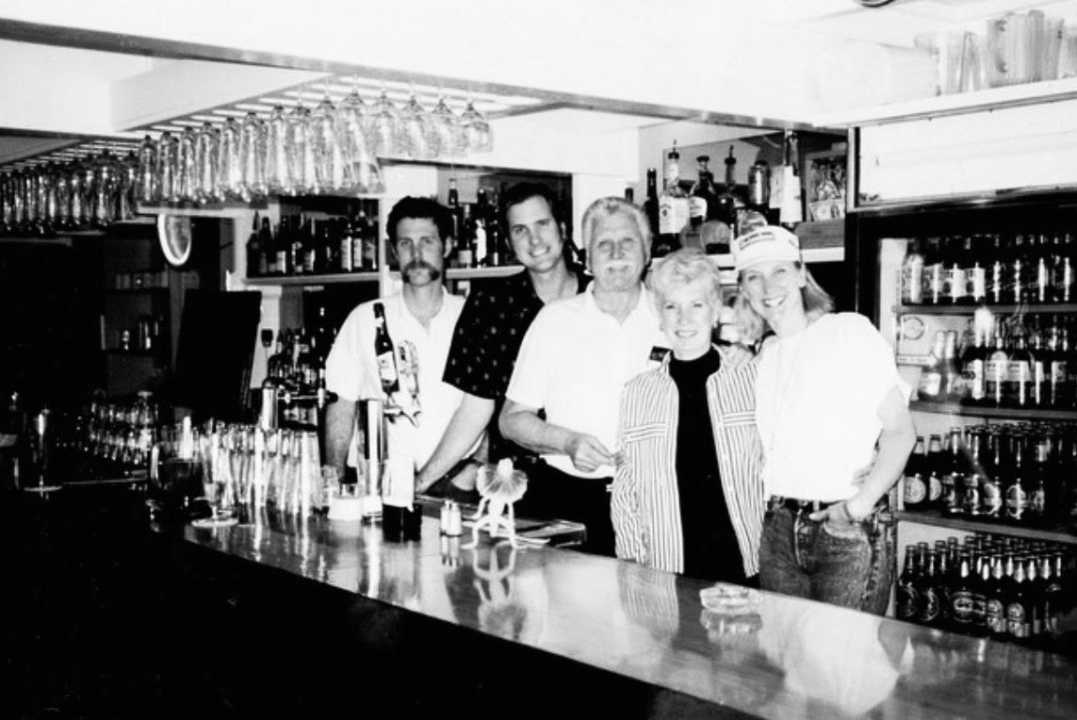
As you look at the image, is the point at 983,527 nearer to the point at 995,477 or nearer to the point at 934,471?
the point at 995,477

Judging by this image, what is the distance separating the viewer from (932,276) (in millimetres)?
4113

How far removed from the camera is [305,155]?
390 centimetres

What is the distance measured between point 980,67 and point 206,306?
15.9 ft

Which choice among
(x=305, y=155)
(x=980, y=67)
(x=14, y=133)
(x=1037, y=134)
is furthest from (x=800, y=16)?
(x=14, y=133)

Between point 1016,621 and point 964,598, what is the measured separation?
7.1 inches

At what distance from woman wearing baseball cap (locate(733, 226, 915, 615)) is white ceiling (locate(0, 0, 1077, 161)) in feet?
3.43

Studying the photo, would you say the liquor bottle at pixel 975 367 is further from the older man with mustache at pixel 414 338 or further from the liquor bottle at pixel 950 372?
the older man with mustache at pixel 414 338

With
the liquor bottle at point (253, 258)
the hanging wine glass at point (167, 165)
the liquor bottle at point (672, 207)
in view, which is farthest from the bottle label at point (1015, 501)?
the liquor bottle at point (253, 258)

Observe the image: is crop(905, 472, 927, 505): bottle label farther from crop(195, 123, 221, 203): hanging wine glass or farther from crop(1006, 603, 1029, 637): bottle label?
crop(195, 123, 221, 203): hanging wine glass

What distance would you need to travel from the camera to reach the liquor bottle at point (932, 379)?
4164 millimetres

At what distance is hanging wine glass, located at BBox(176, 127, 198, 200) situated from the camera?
171 inches

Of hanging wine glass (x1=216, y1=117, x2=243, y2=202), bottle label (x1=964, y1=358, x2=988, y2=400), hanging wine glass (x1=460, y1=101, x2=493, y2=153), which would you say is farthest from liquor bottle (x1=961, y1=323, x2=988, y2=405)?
hanging wine glass (x1=216, y1=117, x2=243, y2=202)

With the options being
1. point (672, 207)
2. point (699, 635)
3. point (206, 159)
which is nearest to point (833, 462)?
point (699, 635)

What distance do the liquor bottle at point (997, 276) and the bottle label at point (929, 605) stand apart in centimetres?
105
